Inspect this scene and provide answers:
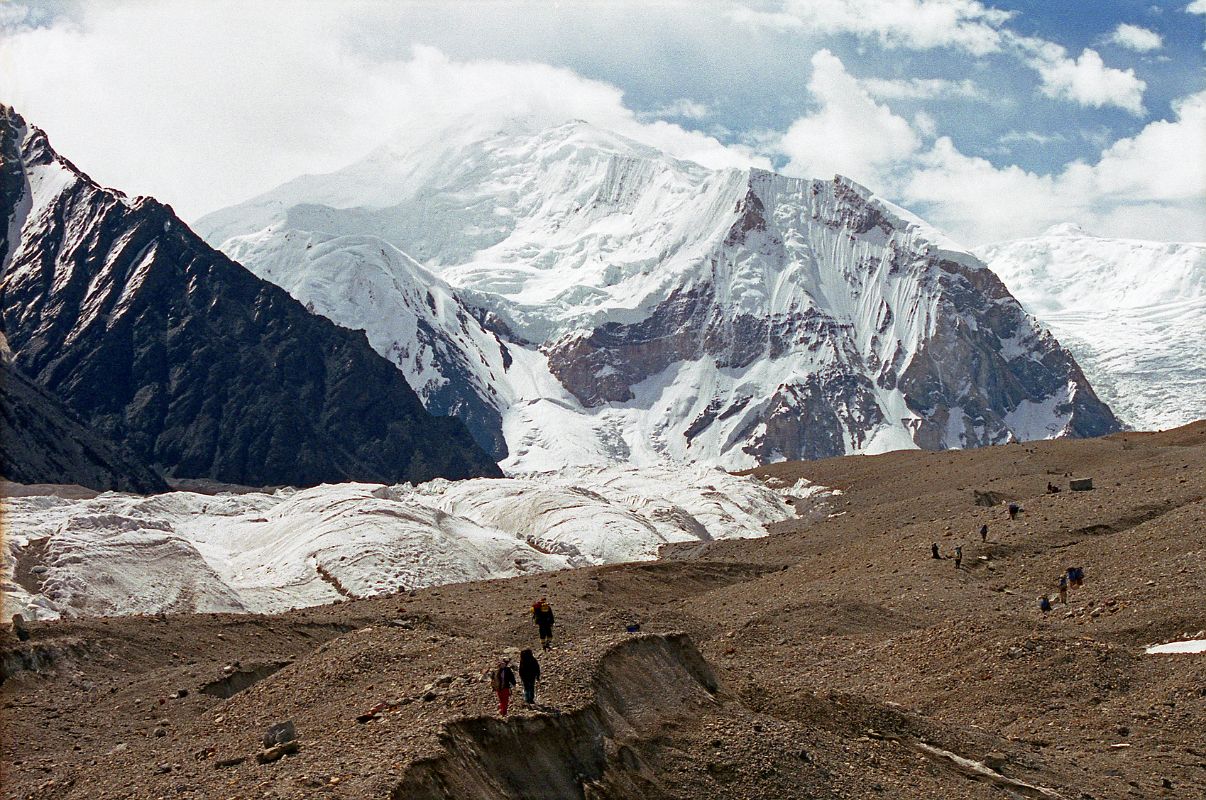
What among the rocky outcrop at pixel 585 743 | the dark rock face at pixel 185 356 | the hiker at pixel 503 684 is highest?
the dark rock face at pixel 185 356

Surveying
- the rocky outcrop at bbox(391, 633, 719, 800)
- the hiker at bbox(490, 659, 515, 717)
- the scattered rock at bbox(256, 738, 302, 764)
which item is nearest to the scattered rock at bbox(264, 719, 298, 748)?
the scattered rock at bbox(256, 738, 302, 764)

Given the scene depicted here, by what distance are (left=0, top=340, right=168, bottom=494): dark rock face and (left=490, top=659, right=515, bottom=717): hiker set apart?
96635 millimetres

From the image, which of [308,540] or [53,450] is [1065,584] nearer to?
[308,540]

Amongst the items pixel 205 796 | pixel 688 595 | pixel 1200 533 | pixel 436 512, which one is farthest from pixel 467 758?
pixel 436 512

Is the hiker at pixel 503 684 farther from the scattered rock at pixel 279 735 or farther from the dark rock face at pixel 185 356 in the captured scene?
the dark rock face at pixel 185 356

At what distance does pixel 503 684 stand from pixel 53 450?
114640 millimetres

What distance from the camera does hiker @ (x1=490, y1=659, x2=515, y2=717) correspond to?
1971 cm

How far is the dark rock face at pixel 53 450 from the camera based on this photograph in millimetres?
116000

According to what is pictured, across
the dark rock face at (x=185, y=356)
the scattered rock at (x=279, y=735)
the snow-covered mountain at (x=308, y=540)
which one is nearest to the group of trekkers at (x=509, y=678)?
the scattered rock at (x=279, y=735)

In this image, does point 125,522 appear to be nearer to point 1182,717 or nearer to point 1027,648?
point 1027,648

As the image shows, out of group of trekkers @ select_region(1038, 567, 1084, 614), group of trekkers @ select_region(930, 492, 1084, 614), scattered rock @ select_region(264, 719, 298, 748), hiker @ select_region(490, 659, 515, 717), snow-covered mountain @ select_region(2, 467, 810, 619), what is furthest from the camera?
snow-covered mountain @ select_region(2, 467, 810, 619)

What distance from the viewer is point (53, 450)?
124m

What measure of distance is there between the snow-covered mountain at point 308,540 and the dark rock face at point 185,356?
8266 cm

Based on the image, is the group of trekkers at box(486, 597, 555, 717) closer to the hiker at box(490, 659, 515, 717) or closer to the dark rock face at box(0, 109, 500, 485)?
the hiker at box(490, 659, 515, 717)
